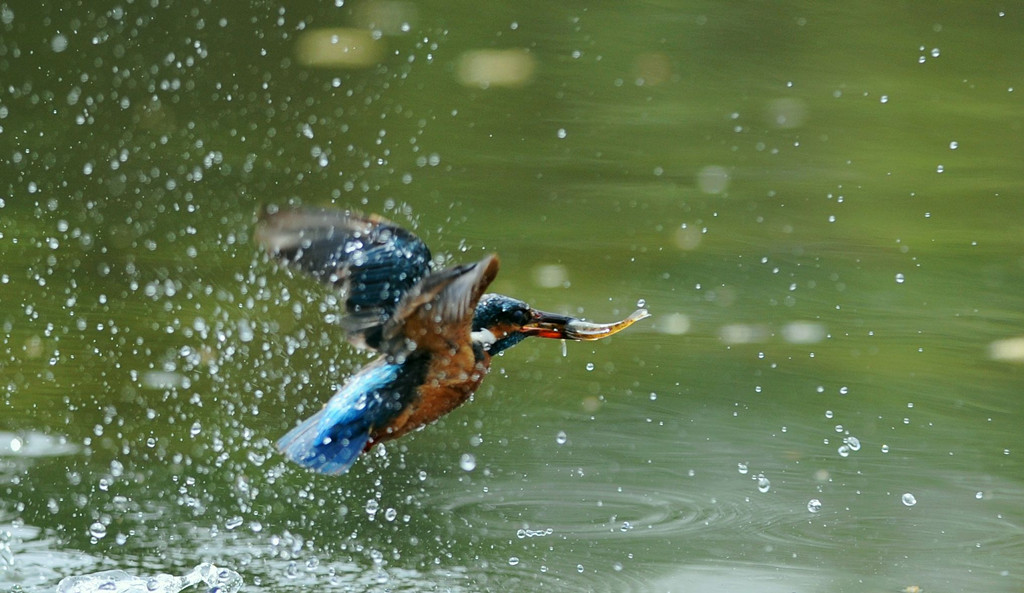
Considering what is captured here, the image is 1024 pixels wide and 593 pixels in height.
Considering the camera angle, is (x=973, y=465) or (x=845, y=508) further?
(x=973, y=465)

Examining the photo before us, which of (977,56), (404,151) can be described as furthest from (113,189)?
(977,56)

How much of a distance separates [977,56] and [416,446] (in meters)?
2.23

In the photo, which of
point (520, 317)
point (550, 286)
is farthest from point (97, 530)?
point (550, 286)

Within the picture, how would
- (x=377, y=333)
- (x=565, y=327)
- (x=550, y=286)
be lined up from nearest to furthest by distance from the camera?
(x=377, y=333), (x=565, y=327), (x=550, y=286)

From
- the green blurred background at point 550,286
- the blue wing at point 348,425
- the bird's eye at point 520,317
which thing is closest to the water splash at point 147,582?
the green blurred background at point 550,286

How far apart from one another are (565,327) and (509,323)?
119mm

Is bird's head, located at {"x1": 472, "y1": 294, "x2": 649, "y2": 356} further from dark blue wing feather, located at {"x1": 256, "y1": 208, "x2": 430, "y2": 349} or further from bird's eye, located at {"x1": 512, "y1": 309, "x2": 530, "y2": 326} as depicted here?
dark blue wing feather, located at {"x1": 256, "y1": 208, "x2": 430, "y2": 349}

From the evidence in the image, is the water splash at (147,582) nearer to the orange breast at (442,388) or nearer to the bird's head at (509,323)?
the orange breast at (442,388)

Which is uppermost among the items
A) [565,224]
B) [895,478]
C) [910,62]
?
[910,62]

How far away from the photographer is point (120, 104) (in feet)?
11.4

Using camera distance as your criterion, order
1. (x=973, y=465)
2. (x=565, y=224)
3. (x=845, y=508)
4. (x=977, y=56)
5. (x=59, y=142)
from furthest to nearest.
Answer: (x=977, y=56), (x=59, y=142), (x=565, y=224), (x=973, y=465), (x=845, y=508)

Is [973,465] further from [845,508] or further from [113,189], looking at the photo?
[113,189]

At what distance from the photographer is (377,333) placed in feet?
5.62

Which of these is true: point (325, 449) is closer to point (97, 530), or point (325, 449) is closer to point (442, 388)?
point (442, 388)
